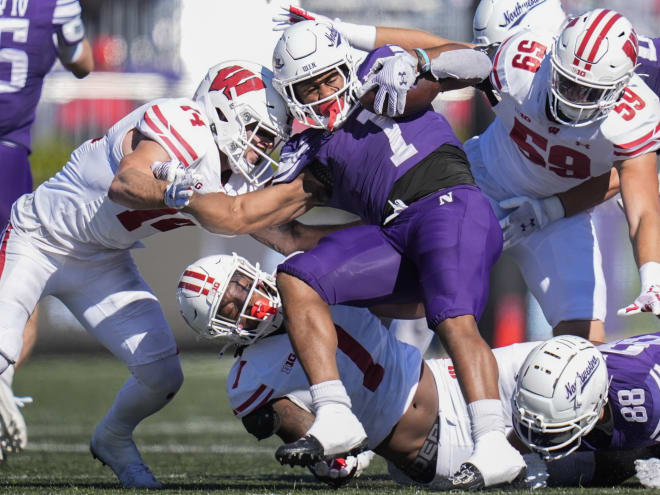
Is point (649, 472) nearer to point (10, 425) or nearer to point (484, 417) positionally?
point (484, 417)

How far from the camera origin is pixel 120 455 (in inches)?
173

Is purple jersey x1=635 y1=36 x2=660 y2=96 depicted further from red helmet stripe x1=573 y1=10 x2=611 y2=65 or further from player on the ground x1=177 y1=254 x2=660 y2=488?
player on the ground x1=177 y1=254 x2=660 y2=488

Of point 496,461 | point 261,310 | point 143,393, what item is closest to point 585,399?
point 496,461

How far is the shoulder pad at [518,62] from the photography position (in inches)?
177

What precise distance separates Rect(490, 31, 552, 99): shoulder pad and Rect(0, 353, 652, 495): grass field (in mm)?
1507

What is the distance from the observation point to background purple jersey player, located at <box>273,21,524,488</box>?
3.48m

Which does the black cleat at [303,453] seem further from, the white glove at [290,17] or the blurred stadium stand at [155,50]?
the blurred stadium stand at [155,50]

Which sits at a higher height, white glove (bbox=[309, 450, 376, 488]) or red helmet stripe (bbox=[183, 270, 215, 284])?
red helmet stripe (bbox=[183, 270, 215, 284])

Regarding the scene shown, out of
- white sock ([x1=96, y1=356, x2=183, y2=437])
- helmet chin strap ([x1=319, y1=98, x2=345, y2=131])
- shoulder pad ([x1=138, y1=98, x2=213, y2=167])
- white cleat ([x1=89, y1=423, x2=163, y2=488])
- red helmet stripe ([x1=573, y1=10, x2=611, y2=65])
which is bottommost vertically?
white cleat ([x1=89, y1=423, x2=163, y2=488])

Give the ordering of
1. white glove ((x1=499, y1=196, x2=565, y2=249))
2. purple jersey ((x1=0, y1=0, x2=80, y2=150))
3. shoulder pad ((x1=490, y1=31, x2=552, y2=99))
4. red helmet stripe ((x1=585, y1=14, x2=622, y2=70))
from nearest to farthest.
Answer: red helmet stripe ((x1=585, y1=14, x2=622, y2=70))
shoulder pad ((x1=490, y1=31, x2=552, y2=99))
white glove ((x1=499, y1=196, x2=565, y2=249))
purple jersey ((x1=0, y1=0, x2=80, y2=150))

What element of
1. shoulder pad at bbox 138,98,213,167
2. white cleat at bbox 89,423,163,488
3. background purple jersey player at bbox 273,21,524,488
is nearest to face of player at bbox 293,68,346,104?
background purple jersey player at bbox 273,21,524,488

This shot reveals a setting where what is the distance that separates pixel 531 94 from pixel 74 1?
2122mm

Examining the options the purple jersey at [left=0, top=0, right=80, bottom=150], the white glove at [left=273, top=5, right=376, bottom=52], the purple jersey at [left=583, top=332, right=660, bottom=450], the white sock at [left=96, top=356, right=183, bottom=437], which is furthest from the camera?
the purple jersey at [left=0, top=0, right=80, bottom=150]

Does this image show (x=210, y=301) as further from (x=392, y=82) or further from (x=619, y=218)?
(x=619, y=218)
